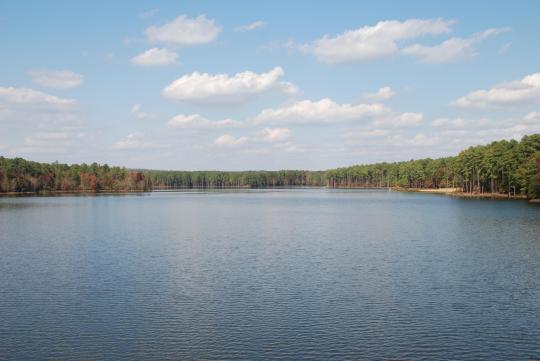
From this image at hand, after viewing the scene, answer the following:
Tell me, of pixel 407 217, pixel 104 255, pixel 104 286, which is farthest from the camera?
pixel 407 217

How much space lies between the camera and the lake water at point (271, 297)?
67.7 ft

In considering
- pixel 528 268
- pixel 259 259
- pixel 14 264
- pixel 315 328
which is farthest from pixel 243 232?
pixel 315 328

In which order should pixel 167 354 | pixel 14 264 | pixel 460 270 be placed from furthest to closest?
pixel 14 264
pixel 460 270
pixel 167 354

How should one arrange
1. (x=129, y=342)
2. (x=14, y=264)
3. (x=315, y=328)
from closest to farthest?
(x=129, y=342) < (x=315, y=328) < (x=14, y=264)

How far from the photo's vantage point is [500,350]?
20.1 m

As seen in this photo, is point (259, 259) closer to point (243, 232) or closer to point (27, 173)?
point (243, 232)

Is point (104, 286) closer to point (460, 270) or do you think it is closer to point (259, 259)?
point (259, 259)

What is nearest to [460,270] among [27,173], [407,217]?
[407,217]

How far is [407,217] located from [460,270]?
43.3 metres

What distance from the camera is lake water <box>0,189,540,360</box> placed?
813 inches

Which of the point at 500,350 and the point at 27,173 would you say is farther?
the point at 27,173

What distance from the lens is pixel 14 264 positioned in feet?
125

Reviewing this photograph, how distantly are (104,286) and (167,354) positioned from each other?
1250cm

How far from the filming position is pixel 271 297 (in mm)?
27781
